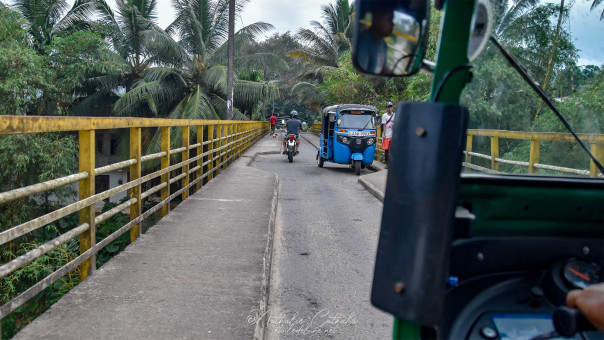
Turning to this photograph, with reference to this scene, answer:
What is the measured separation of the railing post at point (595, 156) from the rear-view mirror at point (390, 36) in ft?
2.57

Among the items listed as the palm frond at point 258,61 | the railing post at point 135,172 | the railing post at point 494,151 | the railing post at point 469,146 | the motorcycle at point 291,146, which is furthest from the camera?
the palm frond at point 258,61

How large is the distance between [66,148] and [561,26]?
13.2m

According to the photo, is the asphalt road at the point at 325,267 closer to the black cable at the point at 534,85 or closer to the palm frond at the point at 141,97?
the black cable at the point at 534,85

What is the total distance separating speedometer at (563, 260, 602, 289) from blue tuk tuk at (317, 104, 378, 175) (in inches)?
521

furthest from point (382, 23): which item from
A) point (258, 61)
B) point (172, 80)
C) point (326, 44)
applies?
point (326, 44)

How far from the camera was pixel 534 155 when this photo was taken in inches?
83.7

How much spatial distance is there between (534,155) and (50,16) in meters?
25.4

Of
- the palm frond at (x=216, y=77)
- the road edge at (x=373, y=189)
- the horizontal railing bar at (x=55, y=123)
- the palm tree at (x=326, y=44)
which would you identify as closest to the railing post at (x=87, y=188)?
the horizontal railing bar at (x=55, y=123)

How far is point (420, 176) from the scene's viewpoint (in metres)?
1.36

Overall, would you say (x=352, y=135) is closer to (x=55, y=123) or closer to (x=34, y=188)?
(x=55, y=123)

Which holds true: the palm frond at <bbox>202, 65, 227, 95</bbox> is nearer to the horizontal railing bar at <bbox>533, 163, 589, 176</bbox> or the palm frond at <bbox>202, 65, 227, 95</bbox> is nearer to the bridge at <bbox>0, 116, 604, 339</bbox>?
the bridge at <bbox>0, 116, 604, 339</bbox>

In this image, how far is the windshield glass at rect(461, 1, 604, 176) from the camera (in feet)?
6.34

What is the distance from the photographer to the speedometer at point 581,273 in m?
1.75

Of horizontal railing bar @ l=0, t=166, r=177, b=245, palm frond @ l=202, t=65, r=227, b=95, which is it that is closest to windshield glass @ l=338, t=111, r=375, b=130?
palm frond @ l=202, t=65, r=227, b=95
